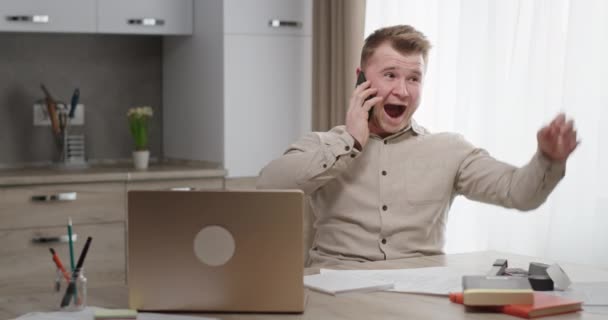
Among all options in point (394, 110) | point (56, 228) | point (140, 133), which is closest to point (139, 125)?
point (140, 133)

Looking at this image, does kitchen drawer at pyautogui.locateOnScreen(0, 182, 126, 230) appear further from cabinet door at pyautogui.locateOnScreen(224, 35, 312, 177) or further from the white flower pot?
cabinet door at pyautogui.locateOnScreen(224, 35, 312, 177)

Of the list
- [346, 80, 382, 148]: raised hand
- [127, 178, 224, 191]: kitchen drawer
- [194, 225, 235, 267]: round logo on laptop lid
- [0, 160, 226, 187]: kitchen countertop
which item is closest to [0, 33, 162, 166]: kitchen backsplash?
[0, 160, 226, 187]: kitchen countertop

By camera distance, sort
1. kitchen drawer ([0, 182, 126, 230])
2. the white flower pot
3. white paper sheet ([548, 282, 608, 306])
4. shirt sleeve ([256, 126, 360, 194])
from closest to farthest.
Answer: white paper sheet ([548, 282, 608, 306]) < shirt sleeve ([256, 126, 360, 194]) < kitchen drawer ([0, 182, 126, 230]) < the white flower pot

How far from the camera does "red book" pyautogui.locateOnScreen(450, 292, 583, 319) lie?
65.8 inches

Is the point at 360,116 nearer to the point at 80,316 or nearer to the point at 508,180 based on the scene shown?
the point at 508,180

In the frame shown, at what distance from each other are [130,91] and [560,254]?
211 cm

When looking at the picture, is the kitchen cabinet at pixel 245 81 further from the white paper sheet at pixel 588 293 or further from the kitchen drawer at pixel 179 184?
the white paper sheet at pixel 588 293

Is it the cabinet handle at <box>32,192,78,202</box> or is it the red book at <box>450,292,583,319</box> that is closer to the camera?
the red book at <box>450,292,583,319</box>

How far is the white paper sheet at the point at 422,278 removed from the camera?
6.18 feet

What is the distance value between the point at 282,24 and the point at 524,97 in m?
1.26

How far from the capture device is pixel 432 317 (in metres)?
1.67

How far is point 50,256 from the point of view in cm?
369

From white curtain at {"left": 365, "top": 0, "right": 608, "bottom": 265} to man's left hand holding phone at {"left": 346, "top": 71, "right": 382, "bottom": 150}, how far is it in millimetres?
874

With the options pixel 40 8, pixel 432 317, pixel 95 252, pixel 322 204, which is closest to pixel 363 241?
pixel 322 204
